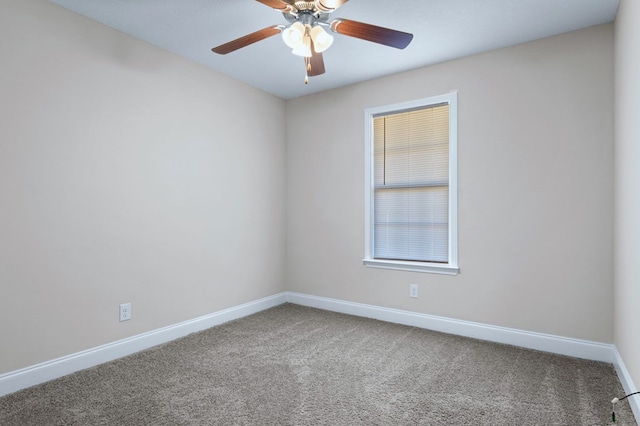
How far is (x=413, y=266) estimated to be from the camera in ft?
11.3

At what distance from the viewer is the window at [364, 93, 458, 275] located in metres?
3.31

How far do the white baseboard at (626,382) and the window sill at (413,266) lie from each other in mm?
1210

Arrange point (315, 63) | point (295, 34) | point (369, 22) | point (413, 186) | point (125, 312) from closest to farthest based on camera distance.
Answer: point (295, 34), point (315, 63), point (369, 22), point (125, 312), point (413, 186)

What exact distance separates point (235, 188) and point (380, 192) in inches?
60.2

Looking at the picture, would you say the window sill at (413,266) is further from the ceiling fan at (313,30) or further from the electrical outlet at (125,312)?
the electrical outlet at (125,312)

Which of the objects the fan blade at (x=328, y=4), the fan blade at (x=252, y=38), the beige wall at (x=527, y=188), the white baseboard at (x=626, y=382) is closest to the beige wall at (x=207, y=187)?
the beige wall at (x=527, y=188)

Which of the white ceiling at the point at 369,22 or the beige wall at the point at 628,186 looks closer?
the beige wall at the point at 628,186

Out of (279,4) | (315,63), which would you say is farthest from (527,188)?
(279,4)

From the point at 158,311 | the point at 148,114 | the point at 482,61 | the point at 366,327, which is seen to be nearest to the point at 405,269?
the point at 366,327

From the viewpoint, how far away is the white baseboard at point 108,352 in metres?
2.18

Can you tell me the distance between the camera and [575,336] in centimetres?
269

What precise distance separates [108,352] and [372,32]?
288 centimetres

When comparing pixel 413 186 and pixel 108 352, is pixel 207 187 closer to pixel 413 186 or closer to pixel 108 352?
pixel 108 352

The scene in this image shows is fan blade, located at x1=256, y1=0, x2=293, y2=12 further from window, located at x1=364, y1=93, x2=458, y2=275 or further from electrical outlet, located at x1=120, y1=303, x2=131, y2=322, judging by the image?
electrical outlet, located at x1=120, y1=303, x2=131, y2=322
